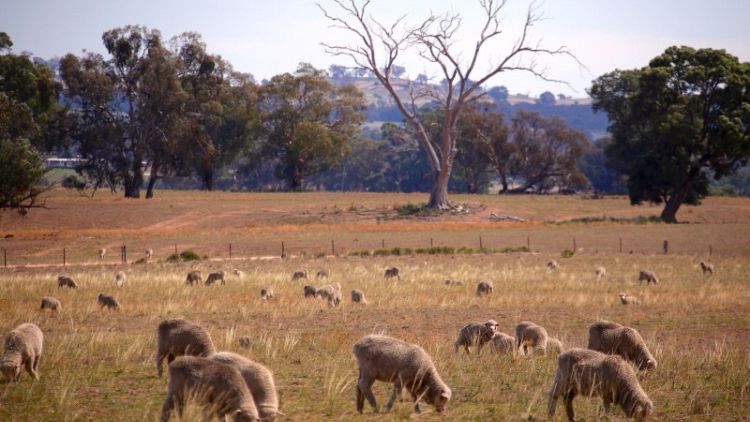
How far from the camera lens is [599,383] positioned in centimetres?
1105

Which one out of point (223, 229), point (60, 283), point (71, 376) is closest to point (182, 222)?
point (223, 229)

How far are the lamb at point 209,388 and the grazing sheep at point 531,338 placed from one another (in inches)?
302

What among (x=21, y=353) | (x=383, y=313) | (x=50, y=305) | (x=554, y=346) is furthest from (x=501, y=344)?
(x=50, y=305)

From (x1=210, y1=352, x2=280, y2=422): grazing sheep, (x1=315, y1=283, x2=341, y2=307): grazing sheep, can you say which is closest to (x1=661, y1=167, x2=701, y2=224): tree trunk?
(x1=315, y1=283, x2=341, y2=307): grazing sheep

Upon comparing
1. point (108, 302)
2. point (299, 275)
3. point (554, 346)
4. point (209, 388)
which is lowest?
point (299, 275)

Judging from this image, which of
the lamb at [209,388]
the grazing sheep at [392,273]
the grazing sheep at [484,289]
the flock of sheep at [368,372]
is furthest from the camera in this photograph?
the grazing sheep at [392,273]

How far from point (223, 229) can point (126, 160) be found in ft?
83.9

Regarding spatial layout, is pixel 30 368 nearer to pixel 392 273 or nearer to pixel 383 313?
pixel 383 313

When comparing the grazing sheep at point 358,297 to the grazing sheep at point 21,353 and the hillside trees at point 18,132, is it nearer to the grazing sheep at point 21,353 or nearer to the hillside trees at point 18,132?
the grazing sheep at point 21,353

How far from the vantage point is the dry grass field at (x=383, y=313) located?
1220cm

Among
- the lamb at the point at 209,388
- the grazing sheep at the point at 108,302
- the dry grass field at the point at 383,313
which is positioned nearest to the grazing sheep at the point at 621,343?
the dry grass field at the point at 383,313

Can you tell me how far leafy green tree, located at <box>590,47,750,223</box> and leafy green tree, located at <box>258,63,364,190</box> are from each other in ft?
127

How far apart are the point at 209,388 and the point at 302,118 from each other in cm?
9351

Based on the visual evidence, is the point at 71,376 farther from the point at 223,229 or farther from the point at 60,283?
the point at 223,229
